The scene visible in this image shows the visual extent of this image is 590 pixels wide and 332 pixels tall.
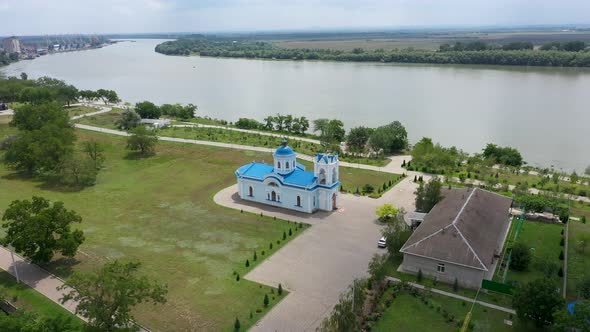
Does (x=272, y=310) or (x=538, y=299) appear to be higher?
(x=538, y=299)

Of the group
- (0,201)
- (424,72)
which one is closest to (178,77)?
(424,72)

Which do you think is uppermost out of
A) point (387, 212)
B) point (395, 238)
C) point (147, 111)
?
point (147, 111)

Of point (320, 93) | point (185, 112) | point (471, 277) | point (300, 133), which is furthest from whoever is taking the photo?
point (320, 93)

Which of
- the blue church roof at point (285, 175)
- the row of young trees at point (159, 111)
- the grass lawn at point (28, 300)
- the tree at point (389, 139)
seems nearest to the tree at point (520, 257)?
the blue church roof at point (285, 175)

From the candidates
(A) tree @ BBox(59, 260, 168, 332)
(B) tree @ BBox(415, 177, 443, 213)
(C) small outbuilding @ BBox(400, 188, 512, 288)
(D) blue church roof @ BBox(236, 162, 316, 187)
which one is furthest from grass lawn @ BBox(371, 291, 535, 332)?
(D) blue church roof @ BBox(236, 162, 316, 187)

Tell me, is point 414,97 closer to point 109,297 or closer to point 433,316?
point 433,316

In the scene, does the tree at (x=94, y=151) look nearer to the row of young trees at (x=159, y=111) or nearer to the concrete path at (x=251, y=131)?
the concrete path at (x=251, y=131)

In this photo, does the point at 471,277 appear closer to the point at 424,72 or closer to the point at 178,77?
the point at 424,72

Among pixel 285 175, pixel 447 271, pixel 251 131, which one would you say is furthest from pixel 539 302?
pixel 251 131

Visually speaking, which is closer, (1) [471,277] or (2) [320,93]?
(1) [471,277]
